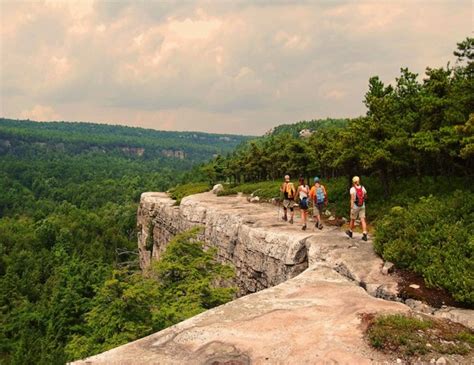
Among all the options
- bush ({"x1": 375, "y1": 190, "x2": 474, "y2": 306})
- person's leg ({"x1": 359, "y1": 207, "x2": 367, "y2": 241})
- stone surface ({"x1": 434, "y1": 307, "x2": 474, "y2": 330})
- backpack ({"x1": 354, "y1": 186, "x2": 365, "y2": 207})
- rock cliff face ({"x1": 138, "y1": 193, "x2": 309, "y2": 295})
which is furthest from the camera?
rock cliff face ({"x1": 138, "y1": 193, "x2": 309, "y2": 295})

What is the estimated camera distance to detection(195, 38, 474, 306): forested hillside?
12242 millimetres

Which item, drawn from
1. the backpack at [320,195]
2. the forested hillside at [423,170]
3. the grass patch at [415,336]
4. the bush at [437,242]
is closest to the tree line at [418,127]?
the forested hillside at [423,170]

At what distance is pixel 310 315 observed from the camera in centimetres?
1006

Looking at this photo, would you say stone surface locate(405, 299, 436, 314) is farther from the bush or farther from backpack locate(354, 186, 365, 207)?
backpack locate(354, 186, 365, 207)

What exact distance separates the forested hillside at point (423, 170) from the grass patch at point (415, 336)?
1.95 m

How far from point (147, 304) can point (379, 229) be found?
30.4ft

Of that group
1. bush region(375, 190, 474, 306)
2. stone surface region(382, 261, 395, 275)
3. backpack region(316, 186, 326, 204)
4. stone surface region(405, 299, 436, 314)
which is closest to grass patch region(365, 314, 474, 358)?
stone surface region(405, 299, 436, 314)

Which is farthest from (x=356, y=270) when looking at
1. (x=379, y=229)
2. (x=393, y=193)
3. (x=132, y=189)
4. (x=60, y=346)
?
(x=132, y=189)

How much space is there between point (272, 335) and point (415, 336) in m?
2.97

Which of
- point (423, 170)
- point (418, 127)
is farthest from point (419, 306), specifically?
point (423, 170)

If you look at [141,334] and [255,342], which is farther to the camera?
[141,334]

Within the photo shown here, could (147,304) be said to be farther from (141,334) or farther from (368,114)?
(368,114)

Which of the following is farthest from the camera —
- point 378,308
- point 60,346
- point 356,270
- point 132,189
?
point 132,189

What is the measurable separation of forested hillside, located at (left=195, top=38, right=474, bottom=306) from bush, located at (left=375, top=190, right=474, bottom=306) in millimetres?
25
